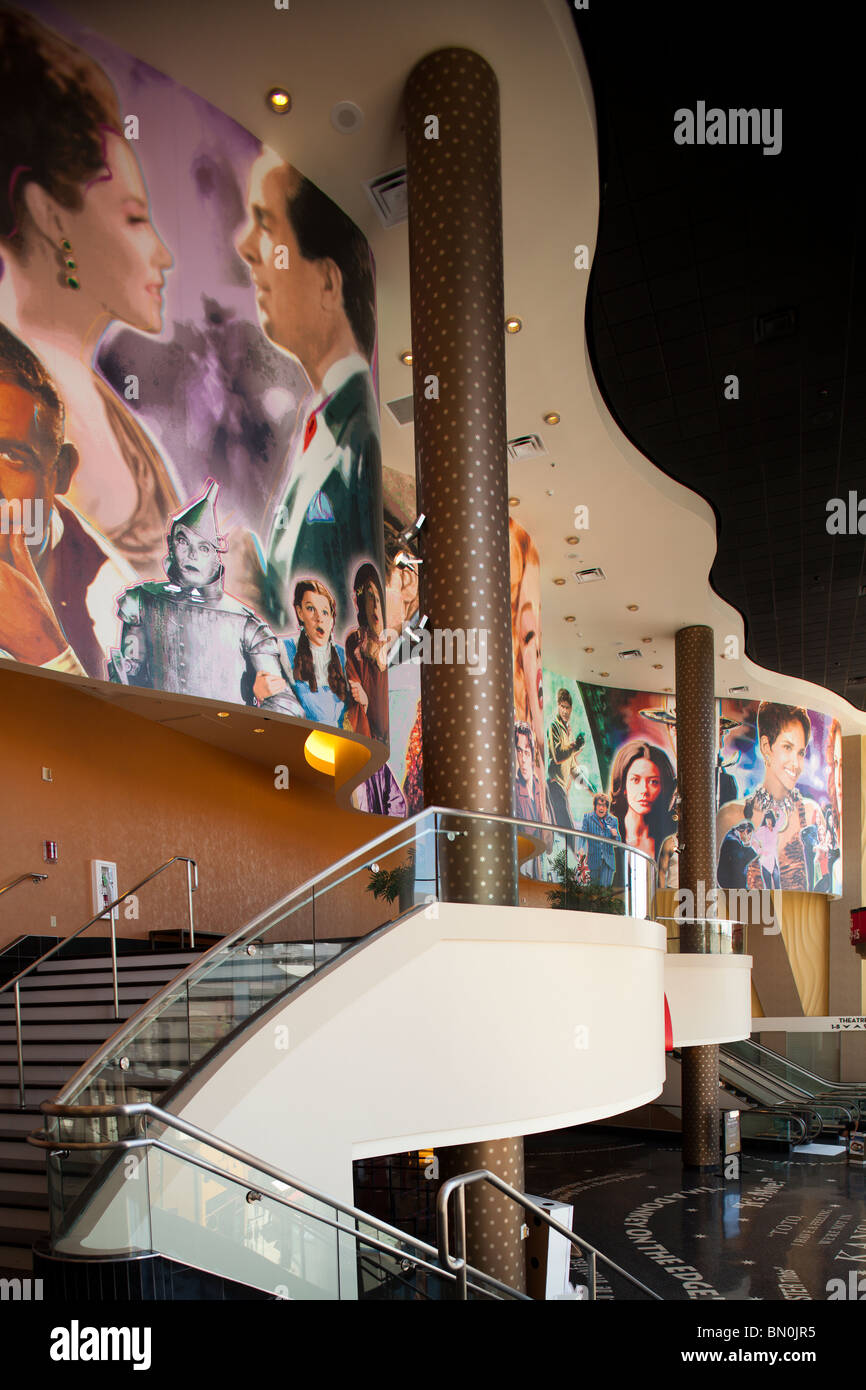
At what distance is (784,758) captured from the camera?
26.2 metres

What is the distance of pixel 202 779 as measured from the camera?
43.1 ft

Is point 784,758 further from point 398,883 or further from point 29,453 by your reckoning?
point 29,453

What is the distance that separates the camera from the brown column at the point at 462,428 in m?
7.29

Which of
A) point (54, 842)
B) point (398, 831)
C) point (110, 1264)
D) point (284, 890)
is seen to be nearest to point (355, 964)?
point (398, 831)

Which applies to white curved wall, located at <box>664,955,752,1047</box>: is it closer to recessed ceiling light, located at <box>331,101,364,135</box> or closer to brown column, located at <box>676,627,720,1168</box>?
brown column, located at <box>676,627,720,1168</box>

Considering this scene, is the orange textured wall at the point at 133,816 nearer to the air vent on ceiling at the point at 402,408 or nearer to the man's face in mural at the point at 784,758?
the air vent on ceiling at the point at 402,408

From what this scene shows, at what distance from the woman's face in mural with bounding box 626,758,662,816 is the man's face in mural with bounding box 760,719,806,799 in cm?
324

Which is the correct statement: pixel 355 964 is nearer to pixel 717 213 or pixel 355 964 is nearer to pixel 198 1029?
pixel 198 1029

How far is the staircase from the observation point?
221 inches

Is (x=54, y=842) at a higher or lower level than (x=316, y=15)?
lower

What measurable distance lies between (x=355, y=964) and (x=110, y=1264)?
2090 mm

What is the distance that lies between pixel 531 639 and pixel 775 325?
20.7 feet

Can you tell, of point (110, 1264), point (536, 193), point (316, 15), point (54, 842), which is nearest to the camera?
point (110, 1264)

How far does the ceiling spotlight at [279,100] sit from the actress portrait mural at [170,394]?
1.29 ft
